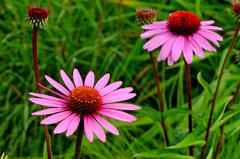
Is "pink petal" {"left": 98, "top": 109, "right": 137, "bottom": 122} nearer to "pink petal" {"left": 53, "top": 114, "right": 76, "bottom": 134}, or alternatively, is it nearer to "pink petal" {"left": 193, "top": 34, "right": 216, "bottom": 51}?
"pink petal" {"left": 53, "top": 114, "right": 76, "bottom": 134}

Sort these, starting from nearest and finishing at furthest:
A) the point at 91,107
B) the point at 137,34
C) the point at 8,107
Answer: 1. the point at 91,107
2. the point at 8,107
3. the point at 137,34

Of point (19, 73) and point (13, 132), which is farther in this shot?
point (19, 73)

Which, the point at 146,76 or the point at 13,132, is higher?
the point at 146,76

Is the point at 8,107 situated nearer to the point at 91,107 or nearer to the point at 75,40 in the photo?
the point at 75,40

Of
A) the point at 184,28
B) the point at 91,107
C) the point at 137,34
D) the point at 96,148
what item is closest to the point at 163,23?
the point at 184,28

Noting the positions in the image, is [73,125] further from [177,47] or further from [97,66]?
[97,66]

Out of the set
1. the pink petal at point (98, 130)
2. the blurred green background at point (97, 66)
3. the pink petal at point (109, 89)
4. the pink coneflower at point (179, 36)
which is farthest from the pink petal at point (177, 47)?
the blurred green background at point (97, 66)

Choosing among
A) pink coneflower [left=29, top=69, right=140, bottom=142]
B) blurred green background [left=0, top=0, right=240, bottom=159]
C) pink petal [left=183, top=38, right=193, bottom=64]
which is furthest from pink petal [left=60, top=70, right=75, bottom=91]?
blurred green background [left=0, top=0, right=240, bottom=159]
